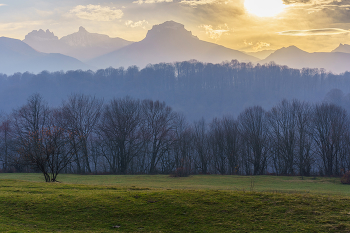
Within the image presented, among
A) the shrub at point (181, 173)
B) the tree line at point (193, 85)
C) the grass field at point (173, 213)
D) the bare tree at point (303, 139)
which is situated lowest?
the shrub at point (181, 173)

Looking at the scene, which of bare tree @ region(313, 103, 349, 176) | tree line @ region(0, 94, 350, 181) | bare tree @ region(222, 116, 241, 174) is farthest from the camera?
bare tree @ region(222, 116, 241, 174)

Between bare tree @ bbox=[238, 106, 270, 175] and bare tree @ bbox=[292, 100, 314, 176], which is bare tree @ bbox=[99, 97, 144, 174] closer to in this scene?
bare tree @ bbox=[238, 106, 270, 175]

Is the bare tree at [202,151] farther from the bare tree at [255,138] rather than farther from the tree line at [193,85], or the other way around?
the tree line at [193,85]

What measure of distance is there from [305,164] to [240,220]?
4033cm

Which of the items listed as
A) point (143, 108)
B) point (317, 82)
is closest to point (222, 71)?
point (317, 82)

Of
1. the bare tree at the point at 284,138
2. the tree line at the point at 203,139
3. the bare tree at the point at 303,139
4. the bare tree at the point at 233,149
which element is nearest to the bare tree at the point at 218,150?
the tree line at the point at 203,139

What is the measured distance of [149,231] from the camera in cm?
997

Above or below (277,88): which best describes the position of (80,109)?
below

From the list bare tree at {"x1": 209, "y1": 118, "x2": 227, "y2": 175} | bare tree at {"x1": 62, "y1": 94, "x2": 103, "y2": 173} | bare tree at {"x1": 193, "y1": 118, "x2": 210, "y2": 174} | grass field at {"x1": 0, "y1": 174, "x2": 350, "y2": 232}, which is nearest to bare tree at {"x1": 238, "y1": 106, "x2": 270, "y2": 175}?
bare tree at {"x1": 209, "y1": 118, "x2": 227, "y2": 175}

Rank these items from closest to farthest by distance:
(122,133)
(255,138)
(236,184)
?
(236,184)
(122,133)
(255,138)

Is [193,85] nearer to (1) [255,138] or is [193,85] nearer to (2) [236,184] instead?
(1) [255,138]

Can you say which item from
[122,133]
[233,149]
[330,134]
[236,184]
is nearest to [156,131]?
[122,133]

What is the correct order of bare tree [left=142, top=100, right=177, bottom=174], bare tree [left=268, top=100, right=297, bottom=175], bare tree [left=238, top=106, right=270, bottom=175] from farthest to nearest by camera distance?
1. bare tree [left=142, top=100, right=177, bottom=174]
2. bare tree [left=238, top=106, right=270, bottom=175]
3. bare tree [left=268, top=100, right=297, bottom=175]

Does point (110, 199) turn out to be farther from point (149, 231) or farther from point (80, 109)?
point (80, 109)
